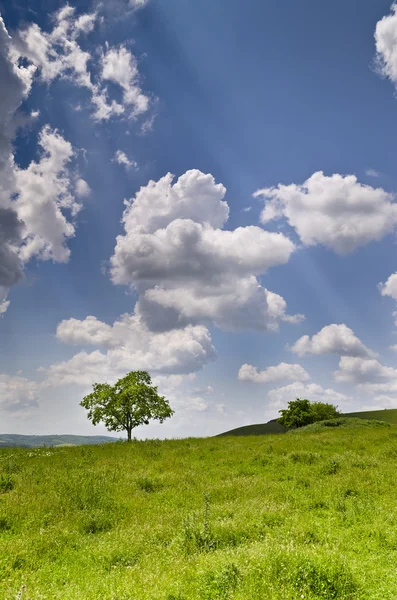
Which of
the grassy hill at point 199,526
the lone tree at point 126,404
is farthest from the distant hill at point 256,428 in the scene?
the grassy hill at point 199,526

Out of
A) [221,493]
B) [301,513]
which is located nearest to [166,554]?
[301,513]

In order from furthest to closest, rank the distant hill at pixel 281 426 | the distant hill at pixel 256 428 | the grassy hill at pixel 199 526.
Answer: the distant hill at pixel 256 428
the distant hill at pixel 281 426
the grassy hill at pixel 199 526

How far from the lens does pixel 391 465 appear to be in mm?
19828

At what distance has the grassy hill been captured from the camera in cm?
802

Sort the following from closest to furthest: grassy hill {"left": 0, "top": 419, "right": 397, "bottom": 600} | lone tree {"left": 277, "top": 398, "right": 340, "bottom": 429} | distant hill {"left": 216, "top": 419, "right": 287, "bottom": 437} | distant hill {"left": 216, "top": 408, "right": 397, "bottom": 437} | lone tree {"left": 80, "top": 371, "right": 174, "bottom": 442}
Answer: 1. grassy hill {"left": 0, "top": 419, "right": 397, "bottom": 600}
2. lone tree {"left": 80, "top": 371, "right": 174, "bottom": 442}
3. lone tree {"left": 277, "top": 398, "right": 340, "bottom": 429}
4. distant hill {"left": 216, "top": 408, "right": 397, "bottom": 437}
5. distant hill {"left": 216, "top": 419, "right": 287, "bottom": 437}

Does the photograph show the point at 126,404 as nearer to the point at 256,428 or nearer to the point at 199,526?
the point at 199,526

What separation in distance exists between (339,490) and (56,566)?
35.9 ft

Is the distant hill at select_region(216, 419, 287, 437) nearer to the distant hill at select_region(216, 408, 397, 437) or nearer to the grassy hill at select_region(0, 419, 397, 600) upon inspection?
the distant hill at select_region(216, 408, 397, 437)

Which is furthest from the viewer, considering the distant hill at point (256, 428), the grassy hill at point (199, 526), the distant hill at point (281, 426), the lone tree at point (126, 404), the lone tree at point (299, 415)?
the distant hill at point (256, 428)

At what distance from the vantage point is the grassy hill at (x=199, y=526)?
8016mm

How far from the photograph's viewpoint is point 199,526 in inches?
447

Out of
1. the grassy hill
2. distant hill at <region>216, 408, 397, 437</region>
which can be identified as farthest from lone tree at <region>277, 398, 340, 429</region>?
the grassy hill

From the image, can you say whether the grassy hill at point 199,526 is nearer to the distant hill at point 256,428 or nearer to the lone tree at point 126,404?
the lone tree at point 126,404

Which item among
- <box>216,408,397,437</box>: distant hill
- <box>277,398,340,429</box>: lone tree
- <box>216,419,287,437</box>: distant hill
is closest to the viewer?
<box>277,398,340,429</box>: lone tree
